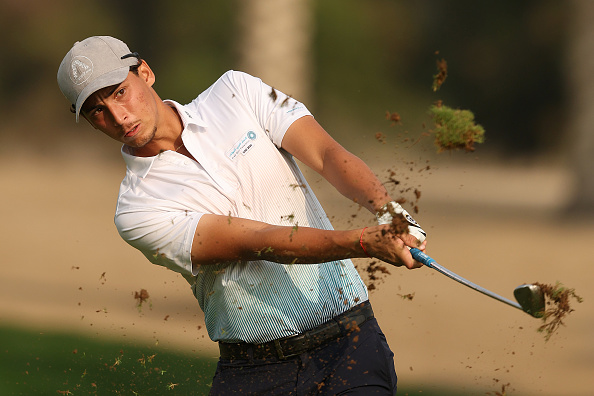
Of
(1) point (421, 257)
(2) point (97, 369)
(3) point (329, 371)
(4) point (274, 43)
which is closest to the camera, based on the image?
(1) point (421, 257)

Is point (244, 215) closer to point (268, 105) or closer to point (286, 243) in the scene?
point (286, 243)

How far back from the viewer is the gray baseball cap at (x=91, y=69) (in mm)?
3443

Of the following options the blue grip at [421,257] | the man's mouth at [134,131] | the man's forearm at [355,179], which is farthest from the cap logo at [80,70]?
the blue grip at [421,257]

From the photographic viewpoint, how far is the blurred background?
7781 mm

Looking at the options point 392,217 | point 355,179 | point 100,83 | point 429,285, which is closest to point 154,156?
point 100,83

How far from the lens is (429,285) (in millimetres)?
9633

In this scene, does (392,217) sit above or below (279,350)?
above

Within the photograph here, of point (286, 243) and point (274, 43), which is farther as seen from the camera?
point (274, 43)

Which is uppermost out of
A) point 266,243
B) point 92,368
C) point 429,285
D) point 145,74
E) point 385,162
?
point 385,162

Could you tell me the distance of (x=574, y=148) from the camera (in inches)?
487

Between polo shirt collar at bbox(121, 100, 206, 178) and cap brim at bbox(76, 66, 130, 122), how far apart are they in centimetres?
27

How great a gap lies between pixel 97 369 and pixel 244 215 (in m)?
3.77

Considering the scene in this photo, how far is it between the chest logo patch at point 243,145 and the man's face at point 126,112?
1.14 ft

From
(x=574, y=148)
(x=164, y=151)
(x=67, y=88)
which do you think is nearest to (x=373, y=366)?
(x=164, y=151)
